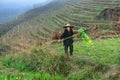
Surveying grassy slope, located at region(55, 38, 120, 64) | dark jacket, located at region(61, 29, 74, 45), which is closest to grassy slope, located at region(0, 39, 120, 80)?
grassy slope, located at region(55, 38, 120, 64)

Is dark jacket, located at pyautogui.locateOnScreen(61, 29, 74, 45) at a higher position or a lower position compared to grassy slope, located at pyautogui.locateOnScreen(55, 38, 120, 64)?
higher

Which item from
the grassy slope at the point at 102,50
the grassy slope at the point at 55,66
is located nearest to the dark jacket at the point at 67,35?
the grassy slope at the point at 102,50

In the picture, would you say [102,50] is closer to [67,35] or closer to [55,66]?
[67,35]

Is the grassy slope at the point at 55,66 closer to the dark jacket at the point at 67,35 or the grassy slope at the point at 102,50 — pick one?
the grassy slope at the point at 102,50

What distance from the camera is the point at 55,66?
14.2m

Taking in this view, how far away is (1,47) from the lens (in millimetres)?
25625

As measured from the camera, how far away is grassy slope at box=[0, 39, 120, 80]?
43.6 ft

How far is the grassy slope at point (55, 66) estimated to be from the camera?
13.3 metres

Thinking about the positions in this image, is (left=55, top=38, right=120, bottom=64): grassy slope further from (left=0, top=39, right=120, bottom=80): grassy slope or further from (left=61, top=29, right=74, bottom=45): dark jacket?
(left=61, top=29, right=74, bottom=45): dark jacket

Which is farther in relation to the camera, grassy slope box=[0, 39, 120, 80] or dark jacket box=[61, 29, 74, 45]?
dark jacket box=[61, 29, 74, 45]

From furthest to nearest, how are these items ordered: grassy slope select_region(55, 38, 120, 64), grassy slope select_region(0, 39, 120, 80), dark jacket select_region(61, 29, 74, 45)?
dark jacket select_region(61, 29, 74, 45) → grassy slope select_region(55, 38, 120, 64) → grassy slope select_region(0, 39, 120, 80)

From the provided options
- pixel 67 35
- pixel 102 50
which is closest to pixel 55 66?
pixel 67 35

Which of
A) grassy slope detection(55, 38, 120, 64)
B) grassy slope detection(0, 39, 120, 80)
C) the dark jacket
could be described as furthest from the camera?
the dark jacket

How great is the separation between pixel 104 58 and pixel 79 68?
1.83 m
